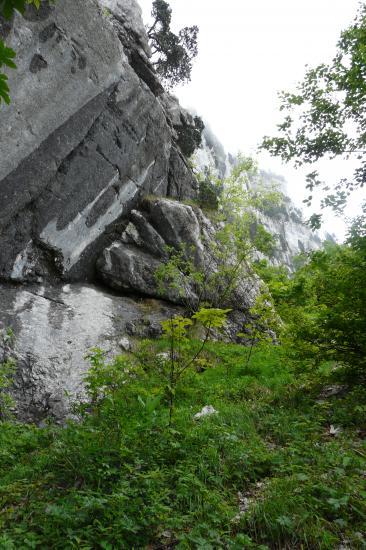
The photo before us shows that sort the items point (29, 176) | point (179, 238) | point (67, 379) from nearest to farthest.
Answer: point (67, 379), point (29, 176), point (179, 238)

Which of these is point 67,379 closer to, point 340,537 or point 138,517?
point 138,517

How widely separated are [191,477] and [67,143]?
350 inches

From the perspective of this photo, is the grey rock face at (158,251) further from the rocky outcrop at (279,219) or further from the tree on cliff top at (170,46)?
the rocky outcrop at (279,219)

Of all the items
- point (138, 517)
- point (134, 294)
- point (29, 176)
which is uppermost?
point (29, 176)

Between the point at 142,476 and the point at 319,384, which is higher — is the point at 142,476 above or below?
below

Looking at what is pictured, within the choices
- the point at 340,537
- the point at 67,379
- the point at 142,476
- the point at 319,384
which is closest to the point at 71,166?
the point at 67,379

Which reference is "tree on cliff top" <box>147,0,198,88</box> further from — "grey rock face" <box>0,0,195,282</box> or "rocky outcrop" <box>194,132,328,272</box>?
"rocky outcrop" <box>194,132,328,272</box>

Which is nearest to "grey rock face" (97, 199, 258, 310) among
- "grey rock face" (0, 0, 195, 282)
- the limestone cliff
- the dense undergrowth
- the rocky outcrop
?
the limestone cliff

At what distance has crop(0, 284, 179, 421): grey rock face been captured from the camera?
24.1 feet

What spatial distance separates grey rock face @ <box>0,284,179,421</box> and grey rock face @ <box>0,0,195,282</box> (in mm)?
669

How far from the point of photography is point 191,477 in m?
3.38

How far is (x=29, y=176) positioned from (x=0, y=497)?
7.48 meters

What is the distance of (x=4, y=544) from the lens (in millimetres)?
2549

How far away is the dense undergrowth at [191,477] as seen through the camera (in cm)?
277
